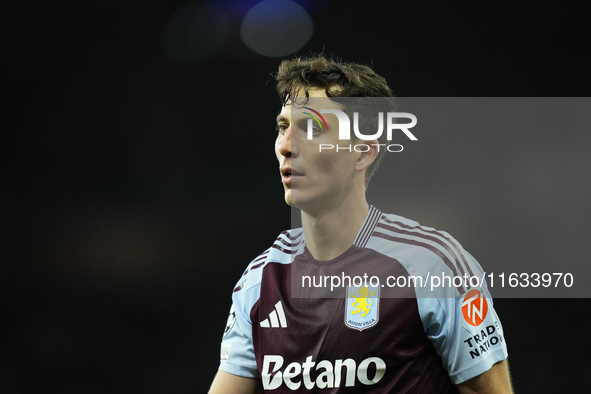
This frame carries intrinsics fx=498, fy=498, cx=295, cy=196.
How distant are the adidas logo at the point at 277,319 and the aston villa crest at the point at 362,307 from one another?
183 mm

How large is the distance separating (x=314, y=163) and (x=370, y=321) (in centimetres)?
46

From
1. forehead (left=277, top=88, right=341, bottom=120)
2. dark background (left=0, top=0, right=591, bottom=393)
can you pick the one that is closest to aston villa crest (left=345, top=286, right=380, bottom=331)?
forehead (left=277, top=88, right=341, bottom=120)

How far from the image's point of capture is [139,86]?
2.52 m

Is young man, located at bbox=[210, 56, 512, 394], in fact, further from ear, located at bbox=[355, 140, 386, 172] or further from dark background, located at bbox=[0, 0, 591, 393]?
dark background, located at bbox=[0, 0, 591, 393]

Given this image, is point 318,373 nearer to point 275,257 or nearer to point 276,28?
point 275,257

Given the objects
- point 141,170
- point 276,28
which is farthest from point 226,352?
point 276,28

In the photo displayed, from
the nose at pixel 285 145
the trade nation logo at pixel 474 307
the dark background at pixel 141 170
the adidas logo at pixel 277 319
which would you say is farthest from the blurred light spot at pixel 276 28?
the trade nation logo at pixel 474 307

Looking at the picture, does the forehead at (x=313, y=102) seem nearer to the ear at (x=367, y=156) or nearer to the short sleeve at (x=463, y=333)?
the ear at (x=367, y=156)

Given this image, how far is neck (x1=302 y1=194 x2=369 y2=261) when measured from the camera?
142 cm

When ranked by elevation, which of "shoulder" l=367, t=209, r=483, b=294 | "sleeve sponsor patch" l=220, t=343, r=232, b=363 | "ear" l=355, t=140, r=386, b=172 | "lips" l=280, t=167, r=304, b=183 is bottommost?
"sleeve sponsor patch" l=220, t=343, r=232, b=363

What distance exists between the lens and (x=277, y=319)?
140cm

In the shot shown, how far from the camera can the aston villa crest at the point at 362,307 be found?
1307 mm

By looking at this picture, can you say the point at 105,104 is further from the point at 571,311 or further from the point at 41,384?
the point at 571,311

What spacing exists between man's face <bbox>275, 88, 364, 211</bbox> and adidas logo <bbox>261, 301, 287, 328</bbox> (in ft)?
0.96
